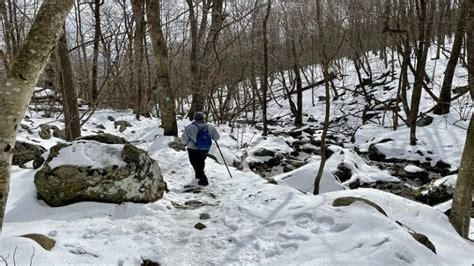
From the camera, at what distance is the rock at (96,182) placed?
220 inches

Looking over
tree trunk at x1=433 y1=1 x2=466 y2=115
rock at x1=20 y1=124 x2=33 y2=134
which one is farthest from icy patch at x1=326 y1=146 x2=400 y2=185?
rock at x1=20 y1=124 x2=33 y2=134

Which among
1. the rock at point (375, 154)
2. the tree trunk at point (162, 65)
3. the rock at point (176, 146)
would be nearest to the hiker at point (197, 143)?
the rock at point (176, 146)

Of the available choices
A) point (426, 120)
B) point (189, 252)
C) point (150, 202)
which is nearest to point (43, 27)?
point (189, 252)

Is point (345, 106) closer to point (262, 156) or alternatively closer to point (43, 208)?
point (262, 156)

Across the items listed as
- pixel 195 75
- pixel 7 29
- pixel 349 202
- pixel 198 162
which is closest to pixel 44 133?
pixel 7 29

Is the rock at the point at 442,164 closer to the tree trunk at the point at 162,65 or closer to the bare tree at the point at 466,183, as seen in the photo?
the bare tree at the point at 466,183

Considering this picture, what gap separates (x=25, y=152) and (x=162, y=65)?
398cm

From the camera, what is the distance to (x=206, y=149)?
332 inches

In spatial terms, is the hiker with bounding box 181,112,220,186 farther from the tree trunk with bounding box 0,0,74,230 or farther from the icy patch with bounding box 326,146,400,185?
the tree trunk with bounding box 0,0,74,230

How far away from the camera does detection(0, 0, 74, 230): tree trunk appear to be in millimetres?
3381

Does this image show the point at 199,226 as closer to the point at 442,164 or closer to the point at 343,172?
the point at 343,172

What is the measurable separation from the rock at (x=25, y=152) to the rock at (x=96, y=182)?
12.4 ft

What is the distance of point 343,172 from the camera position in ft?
35.9

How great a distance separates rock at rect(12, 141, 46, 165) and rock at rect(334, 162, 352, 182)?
7.49 metres
